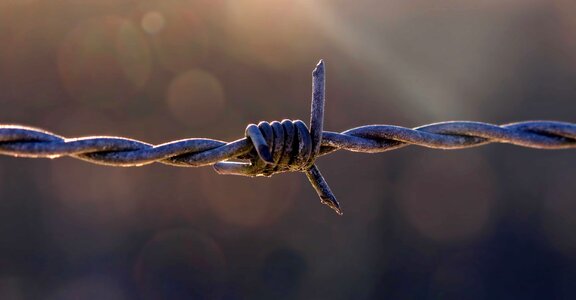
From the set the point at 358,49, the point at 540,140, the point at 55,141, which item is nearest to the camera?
the point at 55,141

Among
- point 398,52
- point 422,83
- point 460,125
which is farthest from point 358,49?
point 460,125

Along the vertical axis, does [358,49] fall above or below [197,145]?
above

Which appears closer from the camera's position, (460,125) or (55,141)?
(55,141)

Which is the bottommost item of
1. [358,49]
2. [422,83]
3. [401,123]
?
[401,123]

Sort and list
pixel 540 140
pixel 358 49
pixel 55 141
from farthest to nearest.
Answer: pixel 358 49, pixel 540 140, pixel 55 141

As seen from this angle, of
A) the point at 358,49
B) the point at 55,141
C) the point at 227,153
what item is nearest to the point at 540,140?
the point at 227,153

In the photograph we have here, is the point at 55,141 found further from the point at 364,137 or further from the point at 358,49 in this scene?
the point at 358,49

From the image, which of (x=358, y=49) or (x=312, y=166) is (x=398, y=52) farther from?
(x=312, y=166)
